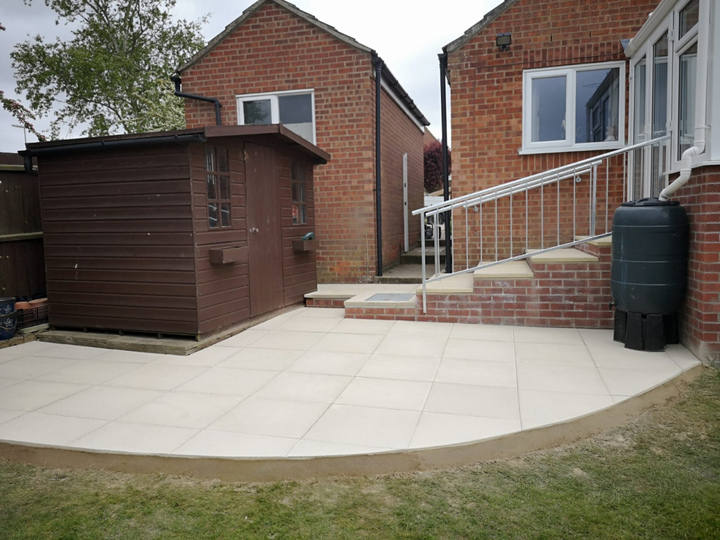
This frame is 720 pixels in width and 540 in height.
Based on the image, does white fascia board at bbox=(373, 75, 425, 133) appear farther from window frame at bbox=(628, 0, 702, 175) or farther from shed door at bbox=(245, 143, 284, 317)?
window frame at bbox=(628, 0, 702, 175)

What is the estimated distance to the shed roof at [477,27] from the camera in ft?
25.1

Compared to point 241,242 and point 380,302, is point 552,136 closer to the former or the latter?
point 380,302

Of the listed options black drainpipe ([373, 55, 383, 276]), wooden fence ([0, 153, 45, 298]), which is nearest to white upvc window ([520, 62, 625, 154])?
black drainpipe ([373, 55, 383, 276])

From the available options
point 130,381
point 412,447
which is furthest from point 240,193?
point 412,447

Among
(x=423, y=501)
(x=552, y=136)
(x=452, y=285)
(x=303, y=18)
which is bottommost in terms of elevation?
(x=423, y=501)

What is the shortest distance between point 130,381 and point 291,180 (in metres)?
3.74

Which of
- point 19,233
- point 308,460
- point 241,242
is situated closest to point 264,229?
point 241,242

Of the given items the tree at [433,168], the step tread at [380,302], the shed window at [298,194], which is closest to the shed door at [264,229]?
the shed window at [298,194]

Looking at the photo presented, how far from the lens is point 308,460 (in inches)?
121

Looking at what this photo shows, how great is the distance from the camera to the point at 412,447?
3164 mm

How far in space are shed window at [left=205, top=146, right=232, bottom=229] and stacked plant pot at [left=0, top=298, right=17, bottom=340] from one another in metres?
2.49

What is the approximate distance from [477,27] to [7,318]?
7201 mm

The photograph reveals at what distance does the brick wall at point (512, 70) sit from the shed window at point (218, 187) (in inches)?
141

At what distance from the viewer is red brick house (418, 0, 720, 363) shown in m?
5.99
